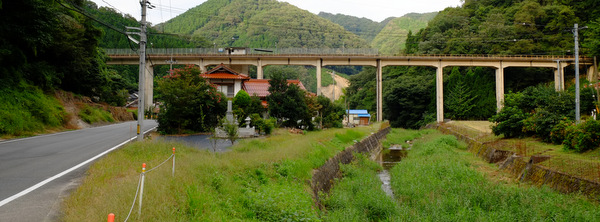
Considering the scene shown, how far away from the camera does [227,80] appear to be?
40594mm

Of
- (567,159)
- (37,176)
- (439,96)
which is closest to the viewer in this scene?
(37,176)

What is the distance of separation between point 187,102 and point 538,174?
2110 centimetres

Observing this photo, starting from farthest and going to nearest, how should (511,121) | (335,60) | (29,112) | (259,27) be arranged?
(259,27), (335,60), (511,121), (29,112)

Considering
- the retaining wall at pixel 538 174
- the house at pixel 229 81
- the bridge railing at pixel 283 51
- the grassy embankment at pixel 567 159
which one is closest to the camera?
the retaining wall at pixel 538 174

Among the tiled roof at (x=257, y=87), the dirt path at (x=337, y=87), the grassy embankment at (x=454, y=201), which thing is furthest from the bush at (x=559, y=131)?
the dirt path at (x=337, y=87)

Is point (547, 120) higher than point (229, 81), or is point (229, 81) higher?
point (229, 81)

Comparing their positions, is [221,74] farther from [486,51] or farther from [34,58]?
[486,51]

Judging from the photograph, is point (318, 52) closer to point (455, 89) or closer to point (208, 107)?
point (455, 89)

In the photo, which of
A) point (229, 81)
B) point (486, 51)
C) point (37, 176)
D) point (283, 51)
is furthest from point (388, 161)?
point (486, 51)

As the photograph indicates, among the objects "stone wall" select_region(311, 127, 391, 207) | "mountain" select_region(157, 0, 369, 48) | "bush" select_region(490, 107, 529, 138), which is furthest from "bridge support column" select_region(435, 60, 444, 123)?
"mountain" select_region(157, 0, 369, 48)

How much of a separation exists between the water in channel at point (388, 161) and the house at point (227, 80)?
57.3 feet

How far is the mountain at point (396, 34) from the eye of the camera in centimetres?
14200

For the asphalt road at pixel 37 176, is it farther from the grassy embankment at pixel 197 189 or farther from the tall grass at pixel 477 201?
the tall grass at pixel 477 201

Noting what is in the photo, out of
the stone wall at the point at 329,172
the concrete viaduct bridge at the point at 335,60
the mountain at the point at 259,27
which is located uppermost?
the mountain at the point at 259,27
